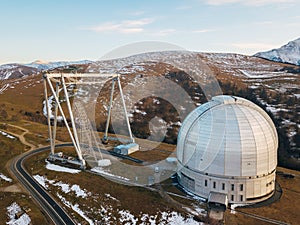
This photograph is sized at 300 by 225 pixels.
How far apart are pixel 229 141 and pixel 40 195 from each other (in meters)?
35.1

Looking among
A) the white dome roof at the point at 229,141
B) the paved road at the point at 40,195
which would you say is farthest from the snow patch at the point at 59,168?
the white dome roof at the point at 229,141

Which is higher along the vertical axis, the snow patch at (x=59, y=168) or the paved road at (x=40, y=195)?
the snow patch at (x=59, y=168)

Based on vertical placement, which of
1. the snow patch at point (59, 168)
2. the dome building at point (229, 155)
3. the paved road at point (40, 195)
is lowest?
the paved road at point (40, 195)

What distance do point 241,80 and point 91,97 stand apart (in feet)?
333

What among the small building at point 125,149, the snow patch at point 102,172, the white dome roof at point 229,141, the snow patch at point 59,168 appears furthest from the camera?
the small building at point 125,149

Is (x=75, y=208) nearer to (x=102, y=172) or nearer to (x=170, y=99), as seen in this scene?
(x=102, y=172)

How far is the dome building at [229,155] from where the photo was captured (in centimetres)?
4569

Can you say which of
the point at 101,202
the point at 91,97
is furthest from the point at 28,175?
the point at 91,97

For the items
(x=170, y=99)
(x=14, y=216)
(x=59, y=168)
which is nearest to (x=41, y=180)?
(x=59, y=168)

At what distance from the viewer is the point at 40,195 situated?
1925 inches

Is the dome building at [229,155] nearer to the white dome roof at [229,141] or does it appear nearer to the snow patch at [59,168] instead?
the white dome roof at [229,141]

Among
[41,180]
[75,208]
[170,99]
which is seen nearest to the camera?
[75,208]

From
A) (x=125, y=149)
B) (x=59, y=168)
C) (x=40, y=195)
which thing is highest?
(x=125, y=149)

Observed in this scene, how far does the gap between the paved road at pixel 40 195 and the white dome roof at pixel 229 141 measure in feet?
76.0
